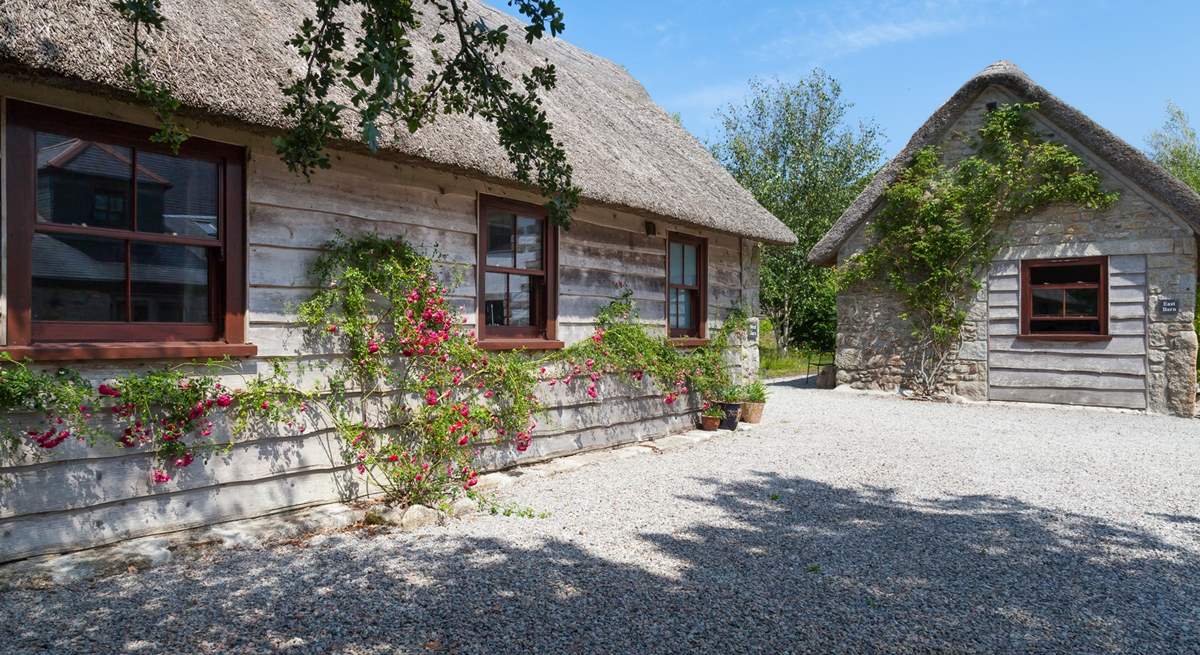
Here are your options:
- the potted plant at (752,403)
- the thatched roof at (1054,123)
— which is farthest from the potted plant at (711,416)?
the thatched roof at (1054,123)

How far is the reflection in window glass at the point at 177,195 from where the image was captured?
4102 millimetres

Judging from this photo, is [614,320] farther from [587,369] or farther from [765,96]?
[765,96]

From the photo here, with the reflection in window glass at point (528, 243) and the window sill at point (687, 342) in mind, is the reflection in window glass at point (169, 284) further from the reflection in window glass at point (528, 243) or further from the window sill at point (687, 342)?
the window sill at point (687, 342)

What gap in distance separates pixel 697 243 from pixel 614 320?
6.45 ft

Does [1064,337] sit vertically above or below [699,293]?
below

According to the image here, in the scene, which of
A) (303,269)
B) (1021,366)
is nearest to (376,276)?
(303,269)

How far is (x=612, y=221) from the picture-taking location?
727 centimetres

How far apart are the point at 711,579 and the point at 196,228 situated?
3587mm

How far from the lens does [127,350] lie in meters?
3.82

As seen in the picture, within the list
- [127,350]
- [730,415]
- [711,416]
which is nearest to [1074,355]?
[730,415]

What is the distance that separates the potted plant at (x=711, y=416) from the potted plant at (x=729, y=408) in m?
0.04

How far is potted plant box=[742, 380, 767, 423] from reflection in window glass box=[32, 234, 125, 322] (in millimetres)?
6998

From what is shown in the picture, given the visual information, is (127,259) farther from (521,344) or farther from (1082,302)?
(1082,302)

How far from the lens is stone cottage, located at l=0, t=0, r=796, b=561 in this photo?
3.56 metres
